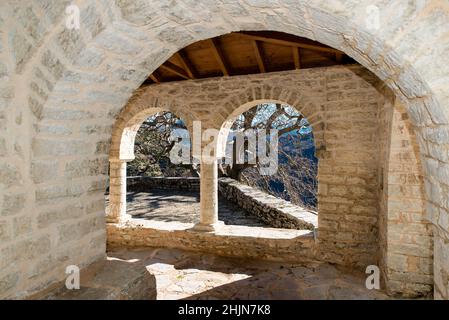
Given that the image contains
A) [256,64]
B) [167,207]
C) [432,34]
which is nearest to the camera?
[432,34]

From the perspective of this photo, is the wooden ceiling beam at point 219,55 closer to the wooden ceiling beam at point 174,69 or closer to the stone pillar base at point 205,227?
the wooden ceiling beam at point 174,69

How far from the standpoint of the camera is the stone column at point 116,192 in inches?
224

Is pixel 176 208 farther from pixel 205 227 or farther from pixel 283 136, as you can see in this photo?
pixel 283 136

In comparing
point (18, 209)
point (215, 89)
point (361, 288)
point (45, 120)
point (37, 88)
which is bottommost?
point (361, 288)

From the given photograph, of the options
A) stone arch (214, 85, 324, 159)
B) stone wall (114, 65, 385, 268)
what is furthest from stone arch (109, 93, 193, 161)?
stone wall (114, 65, 385, 268)

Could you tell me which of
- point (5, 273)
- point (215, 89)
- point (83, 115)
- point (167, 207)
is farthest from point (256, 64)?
point (167, 207)

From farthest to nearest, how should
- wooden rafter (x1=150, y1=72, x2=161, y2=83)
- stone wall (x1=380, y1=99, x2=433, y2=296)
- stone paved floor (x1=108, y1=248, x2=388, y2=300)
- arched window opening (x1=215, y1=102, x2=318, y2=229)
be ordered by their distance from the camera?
arched window opening (x1=215, y1=102, x2=318, y2=229) < wooden rafter (x1=150, y1=72, x2=161, y2=83) < stone paved floor (x1=108, y1=248, x2=388, y2=300) < stone wall (x1=380, y1=99, x2=433, y2=296)

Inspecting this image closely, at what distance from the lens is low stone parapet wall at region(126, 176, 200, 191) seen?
39.7 ft

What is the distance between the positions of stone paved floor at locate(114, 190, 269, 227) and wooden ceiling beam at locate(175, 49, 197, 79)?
407 cm

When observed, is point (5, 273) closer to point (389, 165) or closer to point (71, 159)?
point (71, 159)

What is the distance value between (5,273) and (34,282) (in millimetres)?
197

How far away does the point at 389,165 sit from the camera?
316cm

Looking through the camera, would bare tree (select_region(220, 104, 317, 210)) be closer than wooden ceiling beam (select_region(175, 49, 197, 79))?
No

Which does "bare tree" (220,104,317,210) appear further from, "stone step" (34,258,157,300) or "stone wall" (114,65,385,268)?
"stone step" (34,258,157,300)
